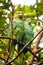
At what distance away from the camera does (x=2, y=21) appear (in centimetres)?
93

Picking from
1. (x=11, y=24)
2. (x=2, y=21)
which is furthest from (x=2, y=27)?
(x=11, y=24)

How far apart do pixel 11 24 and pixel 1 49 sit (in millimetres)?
268

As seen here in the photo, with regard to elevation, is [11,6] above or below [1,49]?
above

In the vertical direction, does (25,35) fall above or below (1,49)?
above

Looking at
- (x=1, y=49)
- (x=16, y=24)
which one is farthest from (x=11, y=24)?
(x=1, y=49)

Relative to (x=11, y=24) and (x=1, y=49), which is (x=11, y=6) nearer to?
(x=11, y=24)

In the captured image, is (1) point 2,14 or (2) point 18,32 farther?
(1) point 2,14

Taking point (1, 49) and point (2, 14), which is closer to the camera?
point (2, 14)

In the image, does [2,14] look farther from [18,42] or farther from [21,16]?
[18,42]

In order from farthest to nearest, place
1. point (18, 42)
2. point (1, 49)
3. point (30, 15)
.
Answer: point (1, 49) → point (30, 15) → point (18, 42)

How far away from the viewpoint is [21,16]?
93 cm

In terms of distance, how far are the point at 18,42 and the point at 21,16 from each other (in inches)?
6.7

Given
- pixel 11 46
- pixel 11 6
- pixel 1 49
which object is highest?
pixel 11 6

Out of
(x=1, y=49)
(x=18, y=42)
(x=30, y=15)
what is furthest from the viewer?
(x=1, y=49)
